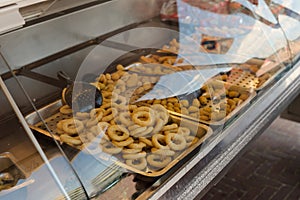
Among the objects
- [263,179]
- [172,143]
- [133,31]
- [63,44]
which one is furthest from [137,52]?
[263,179]

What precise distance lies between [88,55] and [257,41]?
36.6 inches

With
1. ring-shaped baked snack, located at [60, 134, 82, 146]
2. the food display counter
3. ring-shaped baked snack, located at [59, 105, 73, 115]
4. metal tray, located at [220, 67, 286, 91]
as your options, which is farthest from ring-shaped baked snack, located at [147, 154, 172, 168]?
metal tray, located at [220, 67, 286, 91]

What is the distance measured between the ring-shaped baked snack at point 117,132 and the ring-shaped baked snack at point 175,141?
135 millimetres

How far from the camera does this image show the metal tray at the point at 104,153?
3.37ft

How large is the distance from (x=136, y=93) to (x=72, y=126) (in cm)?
28

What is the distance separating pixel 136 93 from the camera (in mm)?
1314

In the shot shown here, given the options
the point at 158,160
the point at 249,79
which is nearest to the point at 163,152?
the point at 158,160

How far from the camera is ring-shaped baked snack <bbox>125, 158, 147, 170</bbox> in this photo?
3.40 feet

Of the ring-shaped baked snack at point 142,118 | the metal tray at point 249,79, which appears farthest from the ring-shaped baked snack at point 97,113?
the metal tray at point 249,79

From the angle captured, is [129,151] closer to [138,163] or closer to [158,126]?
[138,163]

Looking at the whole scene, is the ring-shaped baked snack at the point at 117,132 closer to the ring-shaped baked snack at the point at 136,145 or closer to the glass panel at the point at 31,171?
the ring-shaped baked snack at the point at 136,145

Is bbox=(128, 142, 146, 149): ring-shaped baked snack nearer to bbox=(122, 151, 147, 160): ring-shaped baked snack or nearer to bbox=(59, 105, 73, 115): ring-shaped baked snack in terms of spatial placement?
bbox=(122, 151, 147, 160): ring-shaped baked snack

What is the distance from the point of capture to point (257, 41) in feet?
6.31

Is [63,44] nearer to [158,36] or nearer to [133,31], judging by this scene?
[133,31]
